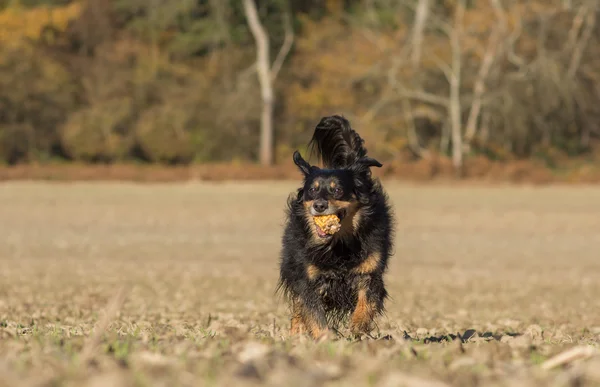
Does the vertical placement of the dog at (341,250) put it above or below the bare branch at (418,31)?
below

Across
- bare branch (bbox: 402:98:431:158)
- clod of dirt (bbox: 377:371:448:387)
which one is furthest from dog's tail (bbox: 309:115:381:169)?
bare branch (bbox: 402:98:431:158)

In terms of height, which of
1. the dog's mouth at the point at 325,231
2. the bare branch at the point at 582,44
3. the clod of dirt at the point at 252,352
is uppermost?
the bare branch at the point at 582,44

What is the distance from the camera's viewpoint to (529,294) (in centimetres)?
1514

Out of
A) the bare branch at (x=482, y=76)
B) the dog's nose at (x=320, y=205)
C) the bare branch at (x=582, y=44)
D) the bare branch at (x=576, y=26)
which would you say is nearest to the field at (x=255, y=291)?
the dog's nose at (x=320, y=205)

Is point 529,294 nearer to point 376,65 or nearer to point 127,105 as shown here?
point 376,65

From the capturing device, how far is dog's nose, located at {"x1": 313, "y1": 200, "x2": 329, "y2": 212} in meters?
7.54

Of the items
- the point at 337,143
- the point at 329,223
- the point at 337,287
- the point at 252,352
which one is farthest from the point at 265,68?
the point at 252,352

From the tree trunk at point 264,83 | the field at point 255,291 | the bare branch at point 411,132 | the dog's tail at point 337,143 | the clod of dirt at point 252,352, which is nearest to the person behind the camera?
the field at point 255,291

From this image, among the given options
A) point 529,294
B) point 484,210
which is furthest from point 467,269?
point 484,210

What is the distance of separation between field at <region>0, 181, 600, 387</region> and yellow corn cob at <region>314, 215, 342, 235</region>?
3.18 feet

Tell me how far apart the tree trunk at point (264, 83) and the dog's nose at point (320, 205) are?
3673cm

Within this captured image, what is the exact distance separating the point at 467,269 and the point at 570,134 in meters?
28.5

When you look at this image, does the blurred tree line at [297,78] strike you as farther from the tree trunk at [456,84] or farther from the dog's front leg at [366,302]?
the dog's front leg at [366,302]

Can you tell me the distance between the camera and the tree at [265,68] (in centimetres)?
4488
